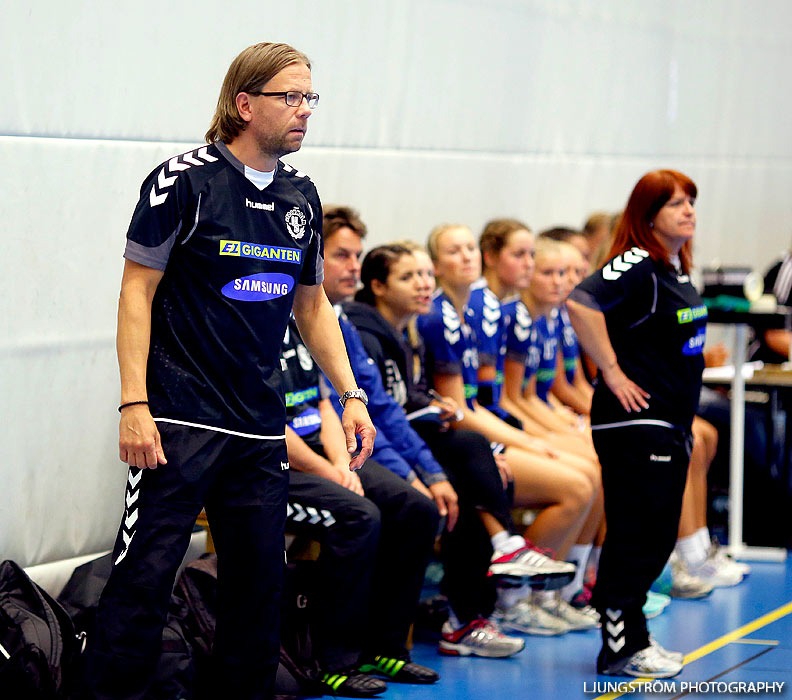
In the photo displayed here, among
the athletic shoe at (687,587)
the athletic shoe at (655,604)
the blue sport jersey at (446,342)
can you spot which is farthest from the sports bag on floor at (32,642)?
the athletic shoe at (687,587)

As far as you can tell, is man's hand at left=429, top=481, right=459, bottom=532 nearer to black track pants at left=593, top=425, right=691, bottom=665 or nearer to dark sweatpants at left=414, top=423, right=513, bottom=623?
dark sweatpants at left=414, top=423, right=513, bottom=623

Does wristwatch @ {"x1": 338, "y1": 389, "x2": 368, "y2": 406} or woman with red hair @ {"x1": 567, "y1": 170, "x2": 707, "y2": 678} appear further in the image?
woman with red hair @ {"x1": 567, "y1": 170, "x2": 707, "y2": 678}

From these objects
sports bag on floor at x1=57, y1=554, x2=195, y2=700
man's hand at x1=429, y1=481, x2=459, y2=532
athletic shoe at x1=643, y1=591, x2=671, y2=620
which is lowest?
athletic shoe at x1=643, y1=591, x2=671, y2=620

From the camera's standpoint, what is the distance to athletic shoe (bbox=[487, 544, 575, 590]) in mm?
4812

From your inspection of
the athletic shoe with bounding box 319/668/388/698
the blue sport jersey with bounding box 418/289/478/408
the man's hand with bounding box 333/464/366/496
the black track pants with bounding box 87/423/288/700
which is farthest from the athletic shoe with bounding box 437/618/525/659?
the black track pants with bounding box 87/423/288/700

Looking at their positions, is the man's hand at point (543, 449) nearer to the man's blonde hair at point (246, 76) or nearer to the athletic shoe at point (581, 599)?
the athletic shoe at point (581, 599)

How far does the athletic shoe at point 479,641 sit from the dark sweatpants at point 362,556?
0.40 metres

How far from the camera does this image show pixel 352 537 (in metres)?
4.20

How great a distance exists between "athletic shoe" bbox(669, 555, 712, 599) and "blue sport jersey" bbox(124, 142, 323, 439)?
3.14m

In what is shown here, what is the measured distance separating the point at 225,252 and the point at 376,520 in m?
1.42

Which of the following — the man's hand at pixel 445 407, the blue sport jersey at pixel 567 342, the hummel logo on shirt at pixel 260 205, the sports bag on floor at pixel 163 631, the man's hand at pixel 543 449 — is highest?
the hummel logo on shirt at pixel 260 205

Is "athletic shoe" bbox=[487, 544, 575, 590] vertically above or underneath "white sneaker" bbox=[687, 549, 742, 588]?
above

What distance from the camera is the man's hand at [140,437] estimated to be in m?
3.00

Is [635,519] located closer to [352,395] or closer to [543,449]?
[543,449]
